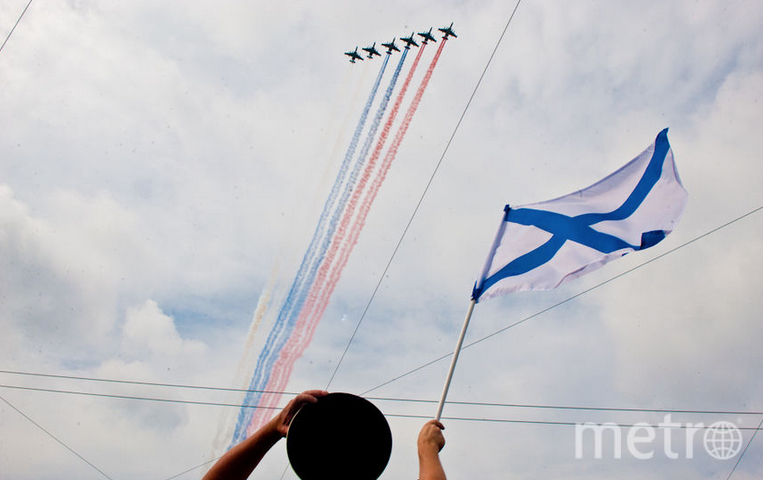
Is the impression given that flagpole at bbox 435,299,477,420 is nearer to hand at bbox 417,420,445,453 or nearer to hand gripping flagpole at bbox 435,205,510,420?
hand gripping flagpole at bbox 435,205,510,420

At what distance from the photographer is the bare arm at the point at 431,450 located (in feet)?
7.48

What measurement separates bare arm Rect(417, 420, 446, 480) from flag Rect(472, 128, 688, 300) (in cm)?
625

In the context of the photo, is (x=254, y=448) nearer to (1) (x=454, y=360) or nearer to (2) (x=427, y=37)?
(1) (x=454, y=360)

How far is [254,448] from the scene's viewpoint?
2.43 m

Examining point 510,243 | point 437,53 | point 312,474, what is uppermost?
point 437,53

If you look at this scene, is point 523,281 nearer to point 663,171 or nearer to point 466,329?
point 466,329

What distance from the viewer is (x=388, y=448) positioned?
6.93ft

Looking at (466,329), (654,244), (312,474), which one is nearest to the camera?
(312,474)

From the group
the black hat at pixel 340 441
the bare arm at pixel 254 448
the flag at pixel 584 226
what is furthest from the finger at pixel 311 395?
the flag at pixel 584 226

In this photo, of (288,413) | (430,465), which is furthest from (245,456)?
(430,465)

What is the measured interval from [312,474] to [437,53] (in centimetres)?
3758

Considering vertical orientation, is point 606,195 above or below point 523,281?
above

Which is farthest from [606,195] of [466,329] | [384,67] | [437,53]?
[384,67]

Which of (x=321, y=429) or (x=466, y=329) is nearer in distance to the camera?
(x=321, y=429)
